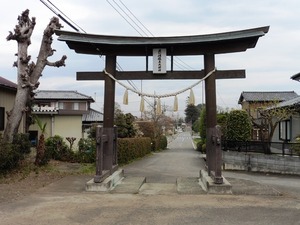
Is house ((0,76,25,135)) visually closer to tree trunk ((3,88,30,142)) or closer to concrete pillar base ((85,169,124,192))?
tree trunk ((3,88,30,142))

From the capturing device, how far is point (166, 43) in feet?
34.9

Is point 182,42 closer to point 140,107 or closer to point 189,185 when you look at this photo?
point 140,107

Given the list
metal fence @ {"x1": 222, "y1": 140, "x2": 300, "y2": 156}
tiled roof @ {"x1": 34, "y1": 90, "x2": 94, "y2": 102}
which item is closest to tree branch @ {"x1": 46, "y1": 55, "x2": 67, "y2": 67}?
metal fence @ {"x1": 222, "y1": 140, "x2": 300, "y2": 156}

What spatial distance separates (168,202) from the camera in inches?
320

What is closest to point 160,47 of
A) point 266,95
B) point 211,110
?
point 211,110

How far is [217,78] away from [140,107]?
2777 millimetres

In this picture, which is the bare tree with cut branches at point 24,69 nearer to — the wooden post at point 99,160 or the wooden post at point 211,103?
the wooden post at point 99,160

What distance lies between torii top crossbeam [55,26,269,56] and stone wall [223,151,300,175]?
7.12 meters

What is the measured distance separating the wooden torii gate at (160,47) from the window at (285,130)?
12.1 m

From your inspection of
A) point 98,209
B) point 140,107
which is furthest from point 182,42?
point 98,209

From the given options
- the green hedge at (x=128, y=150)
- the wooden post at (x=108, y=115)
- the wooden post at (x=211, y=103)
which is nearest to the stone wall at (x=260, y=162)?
the green hedge at (x=128, y=150)

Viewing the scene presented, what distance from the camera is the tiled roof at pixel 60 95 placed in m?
39.8

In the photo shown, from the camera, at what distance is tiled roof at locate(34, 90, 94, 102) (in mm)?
39828

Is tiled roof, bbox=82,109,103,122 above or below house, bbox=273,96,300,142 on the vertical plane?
above
